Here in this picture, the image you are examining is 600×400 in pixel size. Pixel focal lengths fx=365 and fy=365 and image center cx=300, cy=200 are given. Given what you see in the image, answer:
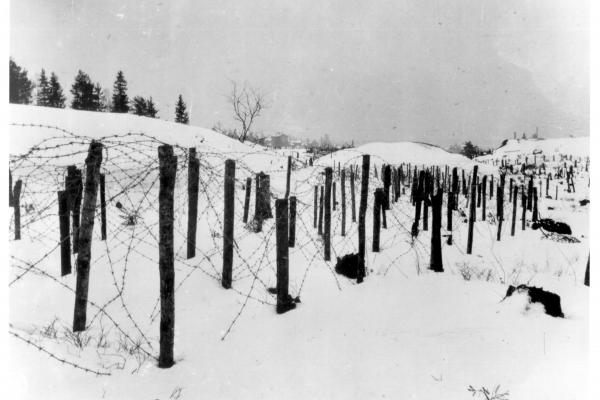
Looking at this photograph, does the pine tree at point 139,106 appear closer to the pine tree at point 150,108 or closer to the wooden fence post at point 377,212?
the pine tree at point 150,108

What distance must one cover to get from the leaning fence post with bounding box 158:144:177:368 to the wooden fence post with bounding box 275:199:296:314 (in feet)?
4.74

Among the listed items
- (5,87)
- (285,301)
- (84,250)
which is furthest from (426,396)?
(5,87)

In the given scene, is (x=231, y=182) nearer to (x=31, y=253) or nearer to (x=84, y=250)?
(x=84, y=250)

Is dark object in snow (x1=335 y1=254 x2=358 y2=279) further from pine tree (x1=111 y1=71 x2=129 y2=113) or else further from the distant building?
the distant building

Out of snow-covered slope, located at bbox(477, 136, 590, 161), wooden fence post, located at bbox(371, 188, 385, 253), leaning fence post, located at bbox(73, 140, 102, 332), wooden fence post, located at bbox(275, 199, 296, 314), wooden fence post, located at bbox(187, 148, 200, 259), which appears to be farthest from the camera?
snow-covered slope, located at bbox(477, 136, 590, 161)

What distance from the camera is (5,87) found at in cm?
310

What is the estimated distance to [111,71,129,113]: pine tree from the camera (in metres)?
49.3

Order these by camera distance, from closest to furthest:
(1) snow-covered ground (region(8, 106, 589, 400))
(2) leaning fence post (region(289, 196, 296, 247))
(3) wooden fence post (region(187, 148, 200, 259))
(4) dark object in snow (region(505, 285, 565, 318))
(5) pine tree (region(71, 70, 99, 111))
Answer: (1) snow-covered ground (region(8, 106, 589, 400))
(4) dark object in snow (region(505, 285, 565, 318))
(3) wooden fence post (region(187, 148, 200, 259))
(2) leaning fence post (region(289, 196, 296, 247))
(5) pine tree (region(71, 70, 99, 111))

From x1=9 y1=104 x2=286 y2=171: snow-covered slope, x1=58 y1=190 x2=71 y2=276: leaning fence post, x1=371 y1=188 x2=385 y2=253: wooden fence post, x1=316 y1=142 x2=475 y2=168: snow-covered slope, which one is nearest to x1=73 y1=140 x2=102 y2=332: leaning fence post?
x1=58 y1=190 x2=71 y2=276: leaning fence post

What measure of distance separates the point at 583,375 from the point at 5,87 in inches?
210

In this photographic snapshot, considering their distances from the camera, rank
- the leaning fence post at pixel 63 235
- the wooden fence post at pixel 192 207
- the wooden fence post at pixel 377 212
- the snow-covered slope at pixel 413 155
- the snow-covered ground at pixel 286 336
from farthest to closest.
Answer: the snow-covered slope at pixel 413 155 < the wooden fence post at pixel 377 212 < the wooden fence post at pixel 192 207 < the leaning fence post at pixel 63 235 < the snow-covered ground at pixel 286 336

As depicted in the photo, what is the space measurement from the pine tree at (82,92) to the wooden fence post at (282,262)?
176 ft

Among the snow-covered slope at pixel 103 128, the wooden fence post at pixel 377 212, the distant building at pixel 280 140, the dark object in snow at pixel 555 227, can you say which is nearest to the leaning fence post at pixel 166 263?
the wooden fence post at pixel 377 212

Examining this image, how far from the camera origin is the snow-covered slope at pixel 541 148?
6122cm
